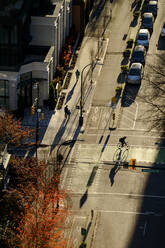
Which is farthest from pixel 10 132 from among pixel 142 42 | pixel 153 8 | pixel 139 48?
pixel 153 8

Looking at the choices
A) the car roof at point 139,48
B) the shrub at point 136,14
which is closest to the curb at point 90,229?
the car roof at point 139,48

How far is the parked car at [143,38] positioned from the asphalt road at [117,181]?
11.3 meters

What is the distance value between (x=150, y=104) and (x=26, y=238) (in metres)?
34.2

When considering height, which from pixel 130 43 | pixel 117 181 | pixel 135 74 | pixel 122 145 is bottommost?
pixel 117 181

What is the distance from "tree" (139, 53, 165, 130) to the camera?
3319 inches

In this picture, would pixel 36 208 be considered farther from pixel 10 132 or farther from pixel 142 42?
pixel 142 42

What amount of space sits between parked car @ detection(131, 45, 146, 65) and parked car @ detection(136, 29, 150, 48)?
2876 mm

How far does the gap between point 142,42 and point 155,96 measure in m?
21.9

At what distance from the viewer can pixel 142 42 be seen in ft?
348

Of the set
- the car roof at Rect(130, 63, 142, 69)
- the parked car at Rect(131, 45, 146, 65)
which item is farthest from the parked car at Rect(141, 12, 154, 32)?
the car roof at Rect(130, 63, 142, 69)

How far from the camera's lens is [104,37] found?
110m

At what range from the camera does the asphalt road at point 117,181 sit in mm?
68750

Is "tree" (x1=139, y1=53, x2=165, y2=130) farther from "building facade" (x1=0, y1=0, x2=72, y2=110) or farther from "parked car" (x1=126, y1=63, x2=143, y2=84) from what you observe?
"building facade" (x1=0, y1=0, x2=72, y2=110)

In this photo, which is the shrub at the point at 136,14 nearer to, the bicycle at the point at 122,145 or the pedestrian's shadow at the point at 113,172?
the bicycle at the point at 122,145
